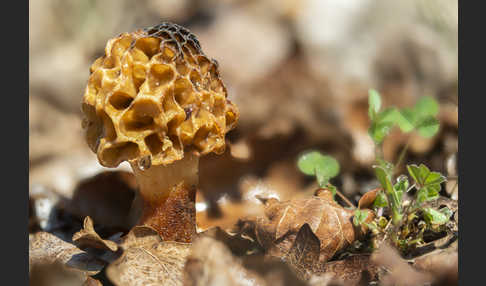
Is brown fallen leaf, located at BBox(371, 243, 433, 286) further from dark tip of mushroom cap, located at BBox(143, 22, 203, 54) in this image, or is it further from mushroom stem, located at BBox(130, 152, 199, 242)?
dark tip of mushroom cap, located at BBox(143, 22, 203, 54)

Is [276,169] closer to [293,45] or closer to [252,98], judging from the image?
[252,98]

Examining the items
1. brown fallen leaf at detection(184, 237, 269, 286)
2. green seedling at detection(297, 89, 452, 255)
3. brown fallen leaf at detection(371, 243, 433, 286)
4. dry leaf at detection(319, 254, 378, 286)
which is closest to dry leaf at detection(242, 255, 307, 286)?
brown fallen leaf at detection(184, 237, 269, 286)

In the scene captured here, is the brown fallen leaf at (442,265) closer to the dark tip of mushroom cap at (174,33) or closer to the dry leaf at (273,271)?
the dry leaf at (273,271)

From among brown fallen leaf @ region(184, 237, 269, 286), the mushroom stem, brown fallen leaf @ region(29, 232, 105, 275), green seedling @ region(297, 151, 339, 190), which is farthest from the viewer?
green seedling @ region(297, 151, 339, 190)

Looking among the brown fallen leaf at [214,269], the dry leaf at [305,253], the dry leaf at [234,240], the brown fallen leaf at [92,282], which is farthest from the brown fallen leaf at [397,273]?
the brown fallen leaf at [92,282]

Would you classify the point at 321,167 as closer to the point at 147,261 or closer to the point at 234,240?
the point at 234,240

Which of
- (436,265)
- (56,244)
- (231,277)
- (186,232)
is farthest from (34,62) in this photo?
(436,265)
